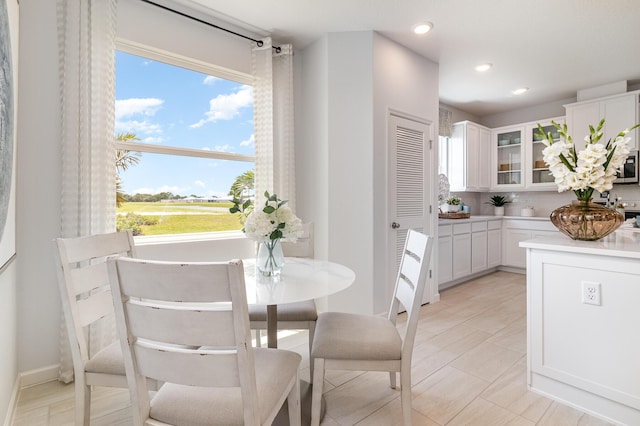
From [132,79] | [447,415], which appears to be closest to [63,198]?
[132,79]

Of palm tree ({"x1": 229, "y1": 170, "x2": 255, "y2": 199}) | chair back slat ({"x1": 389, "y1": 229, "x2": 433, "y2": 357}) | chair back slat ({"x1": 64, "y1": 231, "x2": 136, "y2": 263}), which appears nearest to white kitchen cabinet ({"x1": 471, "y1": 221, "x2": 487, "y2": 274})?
chair back slat ({"x1": 389, "y1": 229, "x2": 433, "y2": 357})

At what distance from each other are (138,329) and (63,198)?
5.18 feet

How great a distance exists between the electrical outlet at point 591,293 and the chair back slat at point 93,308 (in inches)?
93.7

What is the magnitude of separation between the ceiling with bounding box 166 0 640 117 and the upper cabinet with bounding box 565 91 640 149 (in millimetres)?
272

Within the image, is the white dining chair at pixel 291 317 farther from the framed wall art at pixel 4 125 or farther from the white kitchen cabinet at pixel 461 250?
the white kitchen cabinet at pixel 461 250

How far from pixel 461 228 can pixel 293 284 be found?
11.3ft

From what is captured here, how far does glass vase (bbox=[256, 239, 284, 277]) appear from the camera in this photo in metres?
1.57

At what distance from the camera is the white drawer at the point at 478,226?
4.36m

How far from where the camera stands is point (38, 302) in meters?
1.94

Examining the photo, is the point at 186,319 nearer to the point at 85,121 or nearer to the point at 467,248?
the point at 85,121

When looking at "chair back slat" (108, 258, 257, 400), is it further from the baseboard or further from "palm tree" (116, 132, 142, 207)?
"palm tree" (116, 132, 142, 207)

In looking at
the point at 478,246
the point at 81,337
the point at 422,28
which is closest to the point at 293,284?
the point at 81,337

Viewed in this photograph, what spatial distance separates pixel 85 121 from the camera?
1969 millimetres

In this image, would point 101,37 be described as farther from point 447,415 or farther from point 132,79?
point 447,415
